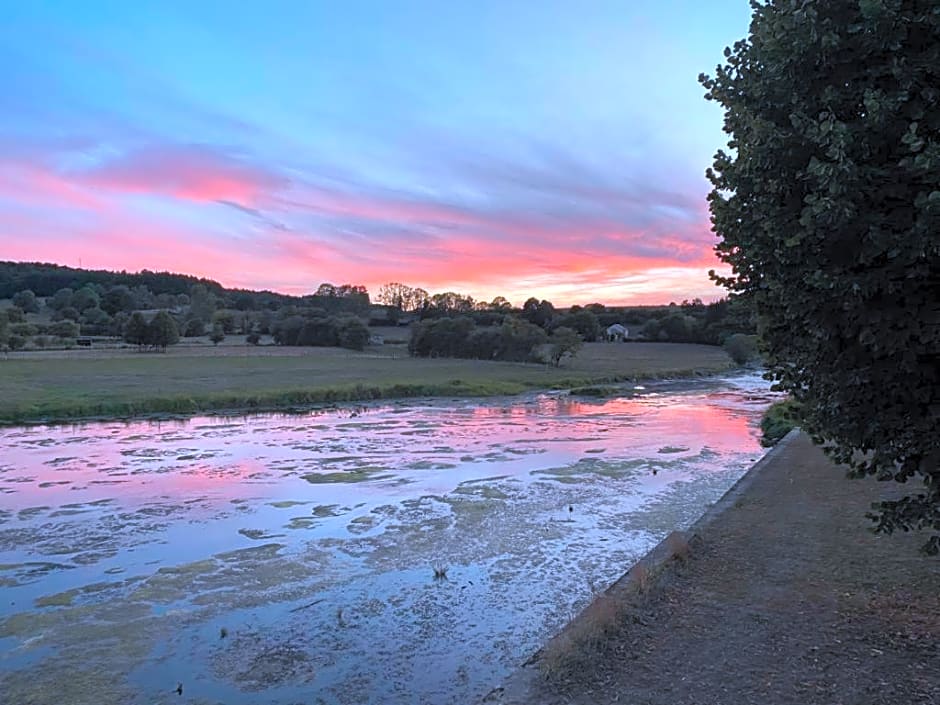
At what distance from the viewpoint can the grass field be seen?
37.2m

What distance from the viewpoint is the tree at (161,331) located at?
87.2 metres

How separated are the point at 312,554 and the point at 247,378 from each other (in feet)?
139

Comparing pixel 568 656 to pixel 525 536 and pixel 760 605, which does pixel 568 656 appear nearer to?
pixel 760 605

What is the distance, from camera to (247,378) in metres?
52.5

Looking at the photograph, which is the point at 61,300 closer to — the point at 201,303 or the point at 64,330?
the point at 201,303

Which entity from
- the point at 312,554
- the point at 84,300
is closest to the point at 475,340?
the point at 312,554

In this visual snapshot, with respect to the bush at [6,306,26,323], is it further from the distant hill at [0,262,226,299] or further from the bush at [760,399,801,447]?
the bush at [760,399,801,447]

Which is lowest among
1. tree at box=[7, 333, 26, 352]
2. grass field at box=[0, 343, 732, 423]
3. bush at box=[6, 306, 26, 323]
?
grass field at box=[0, 343, 732, 423]

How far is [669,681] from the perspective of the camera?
5539mm

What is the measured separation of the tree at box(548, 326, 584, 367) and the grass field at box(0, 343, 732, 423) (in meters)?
1.78

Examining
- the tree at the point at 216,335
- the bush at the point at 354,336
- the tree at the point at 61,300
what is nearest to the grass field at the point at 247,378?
the bush at the point at 354,336

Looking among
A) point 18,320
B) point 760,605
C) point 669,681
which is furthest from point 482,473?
point 18,320

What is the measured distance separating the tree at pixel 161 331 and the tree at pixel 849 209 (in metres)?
90.4

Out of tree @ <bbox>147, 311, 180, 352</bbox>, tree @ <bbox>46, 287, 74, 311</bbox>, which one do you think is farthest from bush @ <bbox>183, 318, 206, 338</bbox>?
tree @ <bbox>147, 311, 180, 352</bbox>
